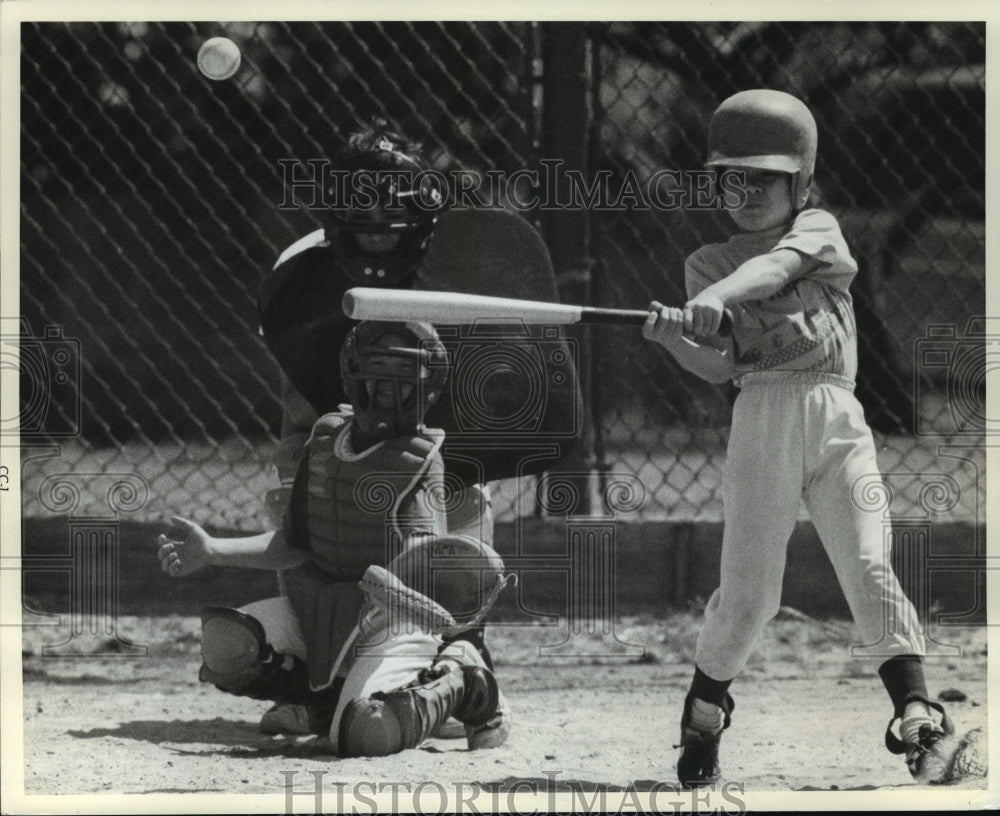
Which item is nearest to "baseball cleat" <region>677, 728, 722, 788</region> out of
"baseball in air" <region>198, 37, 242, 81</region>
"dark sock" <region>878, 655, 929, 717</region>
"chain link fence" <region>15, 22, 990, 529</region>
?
"dark sock" <region>878, 655, 929, 717</region>

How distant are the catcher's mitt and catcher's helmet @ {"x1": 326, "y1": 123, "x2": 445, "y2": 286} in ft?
2.03

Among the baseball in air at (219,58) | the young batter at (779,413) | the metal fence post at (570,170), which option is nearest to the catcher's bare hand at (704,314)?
the young batter at (779,413)

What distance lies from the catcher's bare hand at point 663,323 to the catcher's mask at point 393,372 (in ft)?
1.53

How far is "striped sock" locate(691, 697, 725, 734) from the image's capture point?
3.99 metres

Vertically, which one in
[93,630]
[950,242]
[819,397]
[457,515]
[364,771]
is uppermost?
[950,242]

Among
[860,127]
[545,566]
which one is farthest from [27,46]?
[860,127]

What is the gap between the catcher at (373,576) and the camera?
3.97m

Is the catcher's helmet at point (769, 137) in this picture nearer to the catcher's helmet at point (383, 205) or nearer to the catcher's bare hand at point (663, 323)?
the catcher's bare hand at point (663, 323)

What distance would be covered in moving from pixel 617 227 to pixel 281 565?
1.11 metres

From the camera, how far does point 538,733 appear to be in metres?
4.07

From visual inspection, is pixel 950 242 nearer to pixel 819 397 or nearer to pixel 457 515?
pixel 819 397

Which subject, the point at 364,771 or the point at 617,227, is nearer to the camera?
the point at 364,771

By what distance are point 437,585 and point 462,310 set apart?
624 mm

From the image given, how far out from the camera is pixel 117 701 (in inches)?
163
